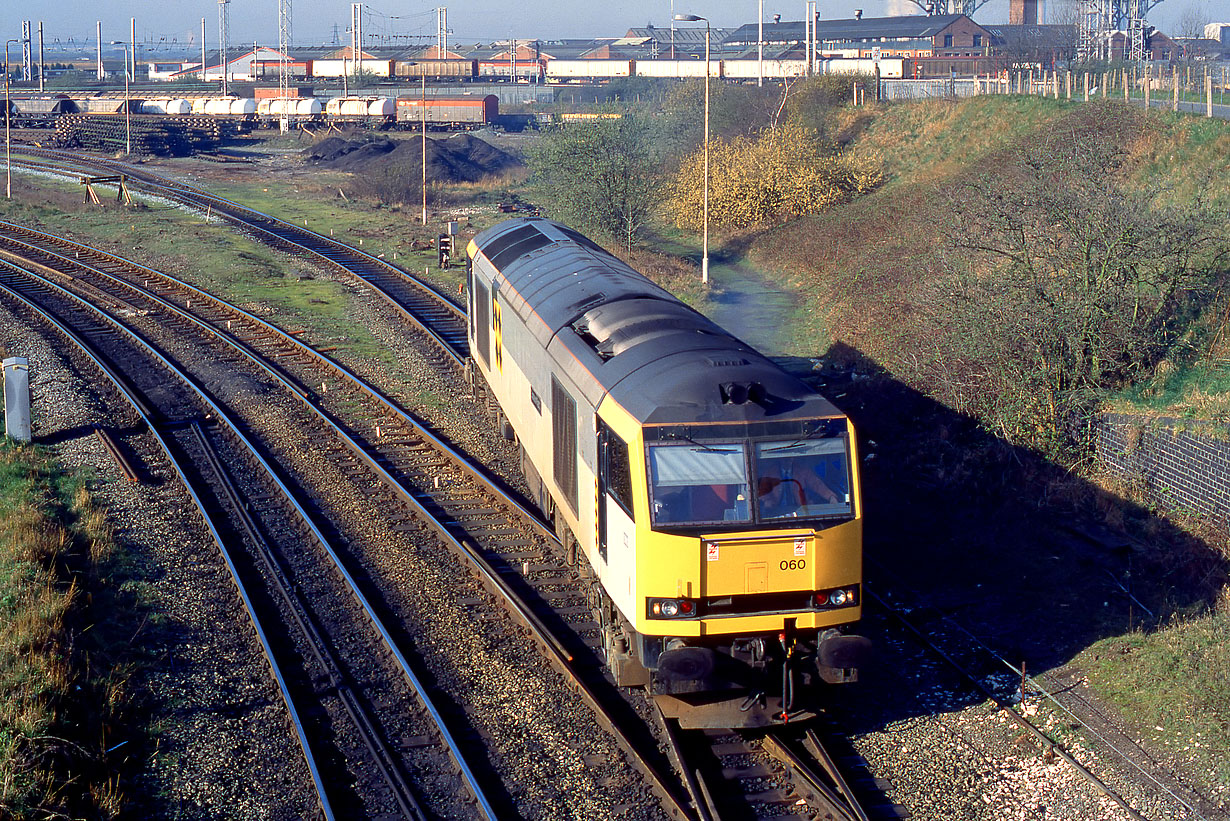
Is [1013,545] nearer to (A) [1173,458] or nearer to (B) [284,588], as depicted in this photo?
(A) [1173,458]

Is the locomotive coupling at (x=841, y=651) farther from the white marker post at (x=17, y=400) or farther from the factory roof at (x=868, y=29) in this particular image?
the factory roof at (x=868, y=29)

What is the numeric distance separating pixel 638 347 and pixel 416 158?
44.7 meters

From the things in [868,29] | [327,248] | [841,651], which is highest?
[868,29]

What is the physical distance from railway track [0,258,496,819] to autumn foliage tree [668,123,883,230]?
802 inches

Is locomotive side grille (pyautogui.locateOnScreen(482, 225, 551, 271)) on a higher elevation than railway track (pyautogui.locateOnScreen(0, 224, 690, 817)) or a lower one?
higher

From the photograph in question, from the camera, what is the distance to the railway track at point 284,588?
31.0ft

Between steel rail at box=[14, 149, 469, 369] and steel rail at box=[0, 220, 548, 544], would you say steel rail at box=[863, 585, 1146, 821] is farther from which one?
steel rail at box=[14, 149, 469, 369]

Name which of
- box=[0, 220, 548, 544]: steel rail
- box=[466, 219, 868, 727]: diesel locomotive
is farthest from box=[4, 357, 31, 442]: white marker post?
box=[466, 219, 868, 727]: diesel locomotive

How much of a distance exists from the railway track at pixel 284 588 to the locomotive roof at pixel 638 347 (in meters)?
3.46

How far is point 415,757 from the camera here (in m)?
9.70

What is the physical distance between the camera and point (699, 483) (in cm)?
932

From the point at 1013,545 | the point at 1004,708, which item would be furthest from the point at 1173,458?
the point at 1004,708

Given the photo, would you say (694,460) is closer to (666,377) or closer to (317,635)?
(666,377)

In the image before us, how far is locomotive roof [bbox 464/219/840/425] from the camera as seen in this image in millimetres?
9578
